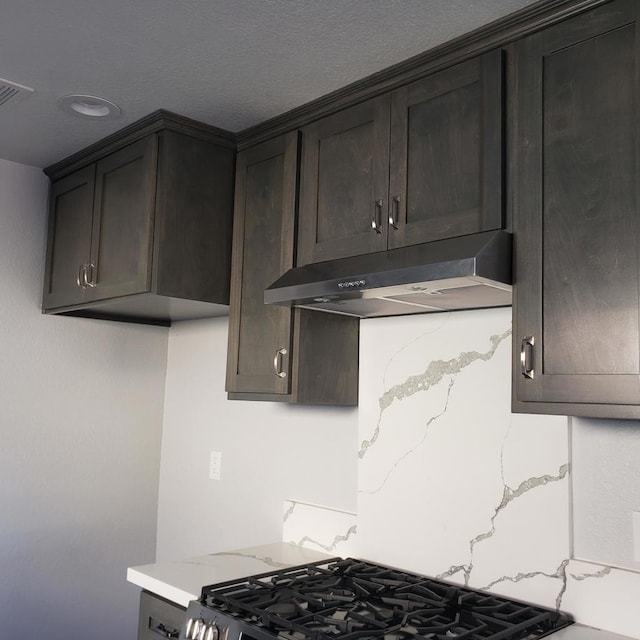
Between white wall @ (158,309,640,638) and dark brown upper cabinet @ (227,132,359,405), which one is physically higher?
dark brown upper cabinet @ (227,132,359,405)

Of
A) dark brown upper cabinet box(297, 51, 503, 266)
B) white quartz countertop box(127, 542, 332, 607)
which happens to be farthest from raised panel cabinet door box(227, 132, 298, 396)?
white quartz countertop box(127, 542, 332, 607)

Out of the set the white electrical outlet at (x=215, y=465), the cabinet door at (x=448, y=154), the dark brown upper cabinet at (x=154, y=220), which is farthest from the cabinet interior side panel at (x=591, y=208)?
the white electrical outlet at (x=215, y=465)

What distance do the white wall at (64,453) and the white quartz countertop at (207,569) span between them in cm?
95

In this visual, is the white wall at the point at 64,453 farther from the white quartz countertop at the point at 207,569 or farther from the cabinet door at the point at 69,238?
the white quartz countertop at the point at 207,569

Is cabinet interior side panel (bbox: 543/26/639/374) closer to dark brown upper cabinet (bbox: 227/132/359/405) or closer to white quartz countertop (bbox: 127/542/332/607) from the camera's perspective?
dark brown upper cabinet (bbox: 227/132/359/405)

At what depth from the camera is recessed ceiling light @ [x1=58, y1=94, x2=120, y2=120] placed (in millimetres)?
2324

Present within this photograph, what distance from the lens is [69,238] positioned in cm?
292

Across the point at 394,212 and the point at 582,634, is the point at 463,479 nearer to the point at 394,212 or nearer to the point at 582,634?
the point at 582,634

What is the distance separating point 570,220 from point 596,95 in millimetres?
288

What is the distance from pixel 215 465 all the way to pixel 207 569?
838 millimetres

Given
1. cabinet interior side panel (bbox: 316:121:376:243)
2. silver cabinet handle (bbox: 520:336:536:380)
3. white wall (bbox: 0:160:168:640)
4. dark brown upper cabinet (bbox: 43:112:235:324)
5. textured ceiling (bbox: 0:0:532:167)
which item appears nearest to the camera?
silver cabinet handle (bbox: 520:336:536:380)

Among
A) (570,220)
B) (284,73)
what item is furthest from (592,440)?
(284,73)

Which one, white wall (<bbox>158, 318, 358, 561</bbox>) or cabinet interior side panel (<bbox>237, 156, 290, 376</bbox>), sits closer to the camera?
cabinet interior side panel (<bbox>237, 156, 290, 376</bbox>)

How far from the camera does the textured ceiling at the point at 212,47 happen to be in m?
1.75
